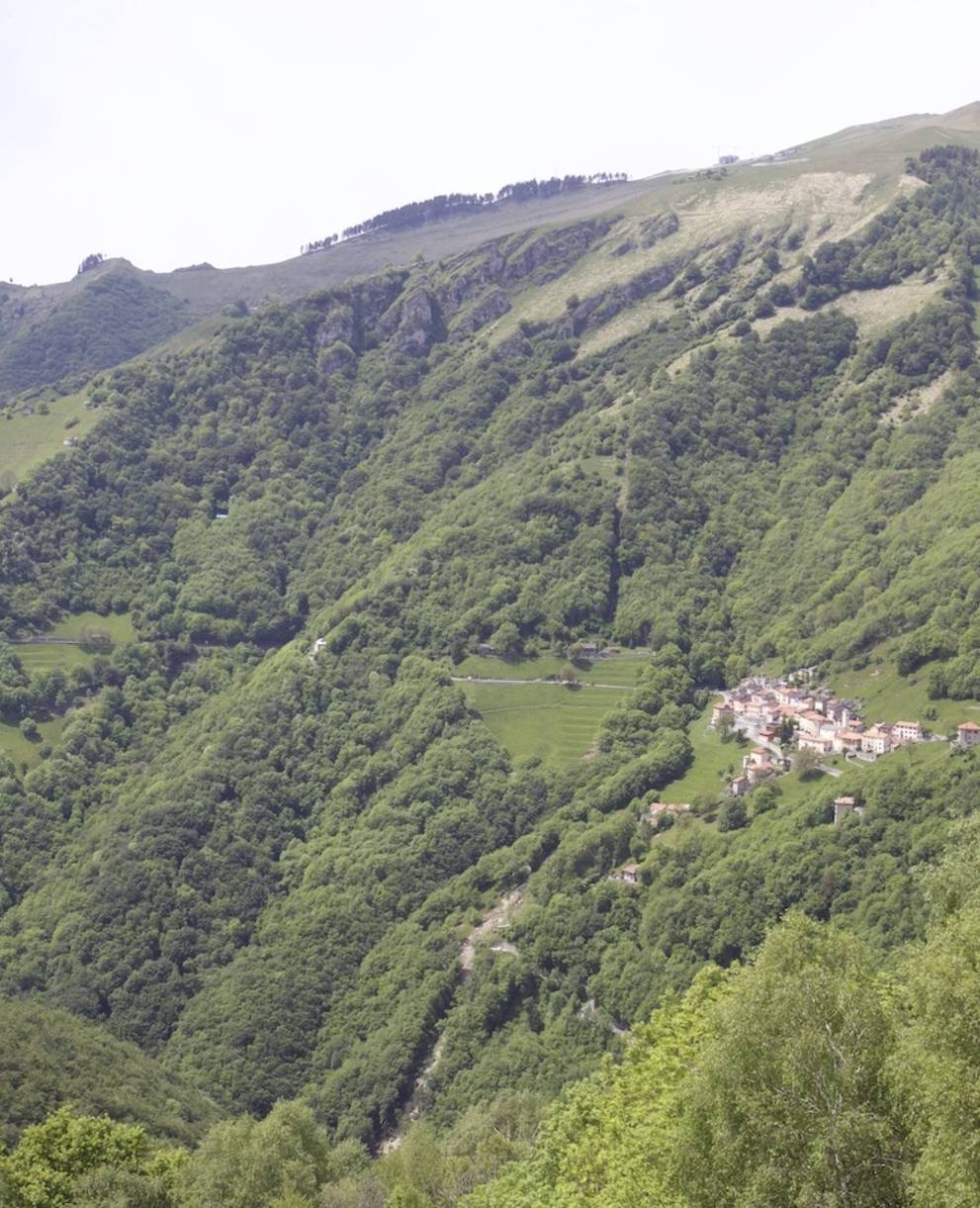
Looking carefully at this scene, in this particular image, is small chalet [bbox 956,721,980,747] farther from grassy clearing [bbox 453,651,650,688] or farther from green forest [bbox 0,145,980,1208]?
grassy clearing [bbox 453,651,650,688]

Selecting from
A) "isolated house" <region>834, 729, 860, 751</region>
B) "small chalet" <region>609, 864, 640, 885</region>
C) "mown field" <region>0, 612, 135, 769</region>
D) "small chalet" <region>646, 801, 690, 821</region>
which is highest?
"mown field" <region>0, 612, 135, 769</region>

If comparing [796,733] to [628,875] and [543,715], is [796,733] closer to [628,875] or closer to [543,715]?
[628,875]

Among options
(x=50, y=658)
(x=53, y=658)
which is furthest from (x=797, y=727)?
(x=50, y=658)

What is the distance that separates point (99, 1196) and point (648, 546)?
443ft

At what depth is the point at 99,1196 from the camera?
53.4m

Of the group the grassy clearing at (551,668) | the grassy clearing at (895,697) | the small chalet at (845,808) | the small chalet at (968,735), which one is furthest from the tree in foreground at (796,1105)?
the grassy clearing at (551,668)

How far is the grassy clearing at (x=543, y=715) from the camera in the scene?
147 meters

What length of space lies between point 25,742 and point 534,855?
7499 centimetres

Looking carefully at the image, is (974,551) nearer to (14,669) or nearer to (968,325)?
(968,325)

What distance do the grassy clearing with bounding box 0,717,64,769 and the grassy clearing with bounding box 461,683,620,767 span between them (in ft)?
184

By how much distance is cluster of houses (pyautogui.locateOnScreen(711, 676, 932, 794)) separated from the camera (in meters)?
117

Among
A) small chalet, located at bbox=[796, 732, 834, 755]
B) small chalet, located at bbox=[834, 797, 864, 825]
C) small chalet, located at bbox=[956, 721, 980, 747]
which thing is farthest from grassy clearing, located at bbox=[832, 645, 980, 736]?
small chalet, located at bbox=[834, 797, 864, 825]

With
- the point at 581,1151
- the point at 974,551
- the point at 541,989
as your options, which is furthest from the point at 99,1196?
the point at 974,551

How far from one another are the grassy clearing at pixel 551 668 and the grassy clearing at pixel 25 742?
54730 millimetres
